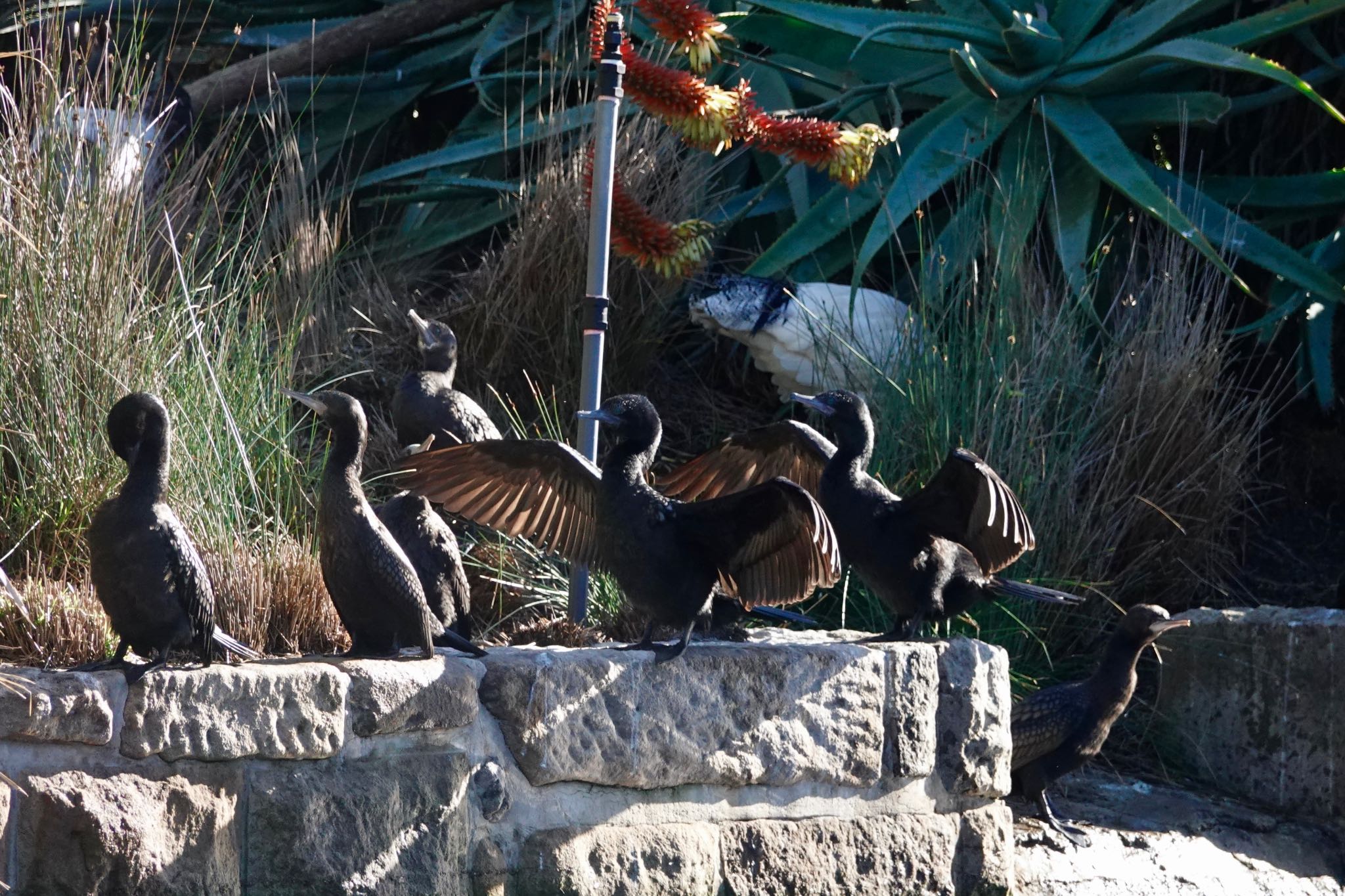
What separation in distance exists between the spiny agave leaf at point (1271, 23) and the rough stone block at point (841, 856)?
11.5ft

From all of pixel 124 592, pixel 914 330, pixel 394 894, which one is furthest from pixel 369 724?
pixel 914 330

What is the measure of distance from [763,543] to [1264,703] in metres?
2.20

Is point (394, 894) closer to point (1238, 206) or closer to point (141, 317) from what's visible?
point (141, 317)

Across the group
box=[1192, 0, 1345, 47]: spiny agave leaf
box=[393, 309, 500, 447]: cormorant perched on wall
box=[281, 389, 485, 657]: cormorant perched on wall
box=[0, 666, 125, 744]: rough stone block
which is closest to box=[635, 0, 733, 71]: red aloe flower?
box=[393, 309, 500, 447]: cormorant perched on wall

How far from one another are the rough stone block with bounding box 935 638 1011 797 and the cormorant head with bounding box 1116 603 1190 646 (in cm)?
75

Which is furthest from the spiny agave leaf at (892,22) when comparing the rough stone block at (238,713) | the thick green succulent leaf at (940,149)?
the rough stone block at (238,713)

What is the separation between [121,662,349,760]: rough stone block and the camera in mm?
2873

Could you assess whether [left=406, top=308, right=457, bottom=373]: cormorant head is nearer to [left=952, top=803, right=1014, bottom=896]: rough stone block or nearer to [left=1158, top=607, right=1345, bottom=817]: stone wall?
[left=952, top=803, right=1014, bottom=896]: rough stone block

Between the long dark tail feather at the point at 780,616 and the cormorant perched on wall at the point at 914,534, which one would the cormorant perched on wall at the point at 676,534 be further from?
the cormorant perched on wall at the point at 914,534

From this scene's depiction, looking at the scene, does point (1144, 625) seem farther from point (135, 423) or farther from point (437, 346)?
point (135, 423)

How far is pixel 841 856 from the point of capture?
3711 mm

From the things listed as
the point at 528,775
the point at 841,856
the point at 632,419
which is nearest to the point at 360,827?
the point at 528,775

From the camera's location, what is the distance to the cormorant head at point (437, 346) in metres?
5.44

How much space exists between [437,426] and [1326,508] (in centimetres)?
384
